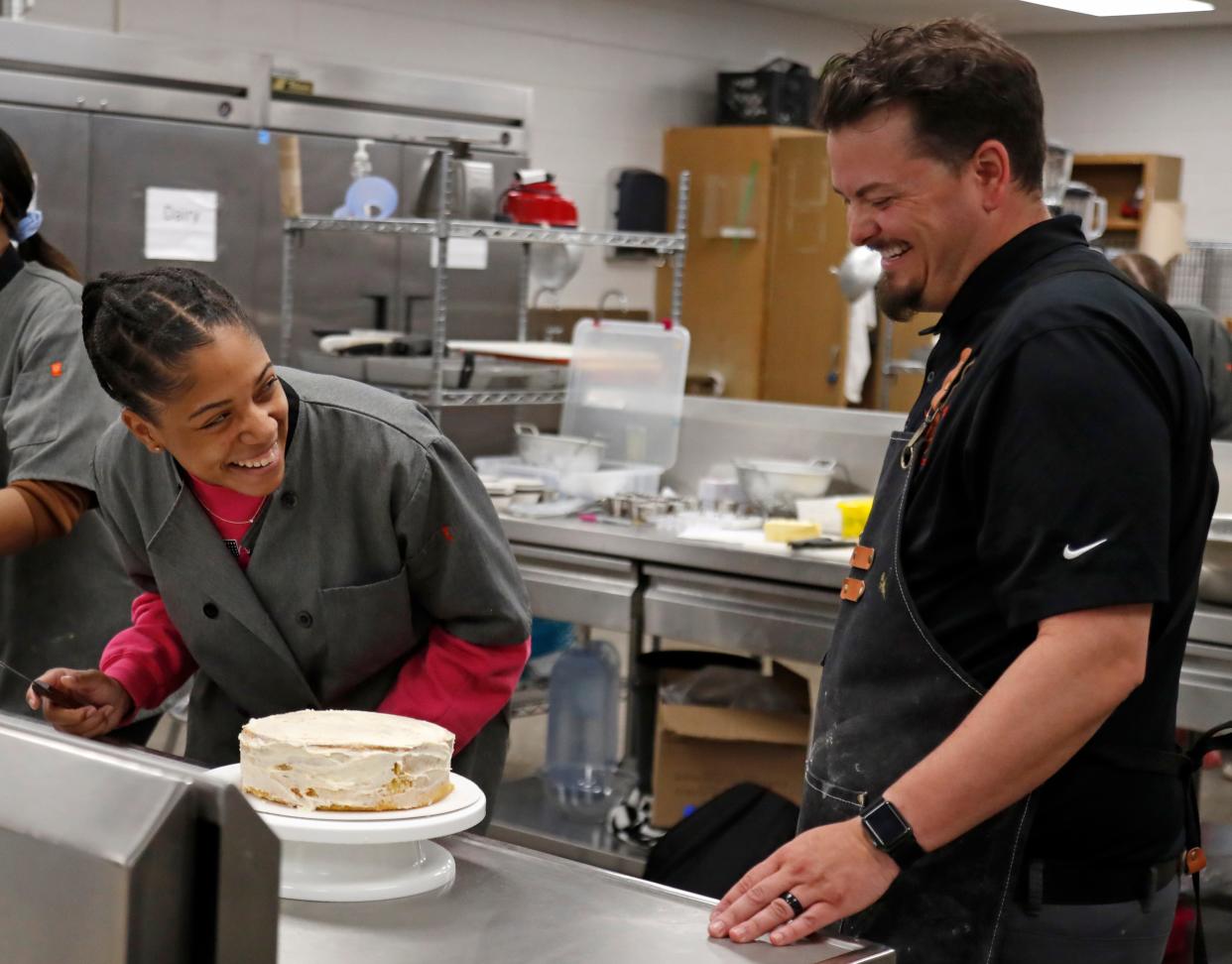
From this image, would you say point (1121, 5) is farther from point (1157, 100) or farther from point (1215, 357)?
point (1157, 100)

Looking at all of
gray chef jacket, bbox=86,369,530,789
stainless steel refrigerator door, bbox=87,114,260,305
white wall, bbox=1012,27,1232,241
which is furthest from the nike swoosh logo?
white wall, bbox=1012,27,1232,241

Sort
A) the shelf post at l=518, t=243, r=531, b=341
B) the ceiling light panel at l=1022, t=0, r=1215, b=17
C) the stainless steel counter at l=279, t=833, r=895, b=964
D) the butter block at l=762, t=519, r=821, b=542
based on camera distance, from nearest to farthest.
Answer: the stainless steel counter at l=279, t=833, r=895, b=964 → the butter block at l=762, t=519, r=821, b=542 → the shelf post at l=518, t=243, r=531, b=341 → the ceiling light panel at l=1022, t=0, r=1215, b=17

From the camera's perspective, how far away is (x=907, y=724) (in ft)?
4.82

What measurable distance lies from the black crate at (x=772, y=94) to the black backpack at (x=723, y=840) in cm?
550

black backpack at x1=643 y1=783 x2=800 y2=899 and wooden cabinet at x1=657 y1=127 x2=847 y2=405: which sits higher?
wooden cabinet at x1=657 y1=127 x2=847 y2=405

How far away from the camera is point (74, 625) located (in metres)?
2.37

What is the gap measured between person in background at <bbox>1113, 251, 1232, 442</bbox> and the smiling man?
3.05 m

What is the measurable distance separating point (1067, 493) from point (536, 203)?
3203 millimetres

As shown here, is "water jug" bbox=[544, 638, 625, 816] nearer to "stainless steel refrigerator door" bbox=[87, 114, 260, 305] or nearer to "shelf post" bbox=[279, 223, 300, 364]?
"shelf post" bbox=[279, 223, 300, 364]

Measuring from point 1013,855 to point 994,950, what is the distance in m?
0.10

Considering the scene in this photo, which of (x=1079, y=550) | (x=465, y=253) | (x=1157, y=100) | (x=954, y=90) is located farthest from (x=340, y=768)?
(x=1157, y=100)

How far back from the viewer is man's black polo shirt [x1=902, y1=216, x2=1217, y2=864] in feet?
4.24

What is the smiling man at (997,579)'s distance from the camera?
1294mm

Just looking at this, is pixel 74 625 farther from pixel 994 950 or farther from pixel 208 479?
pixel 994 950
